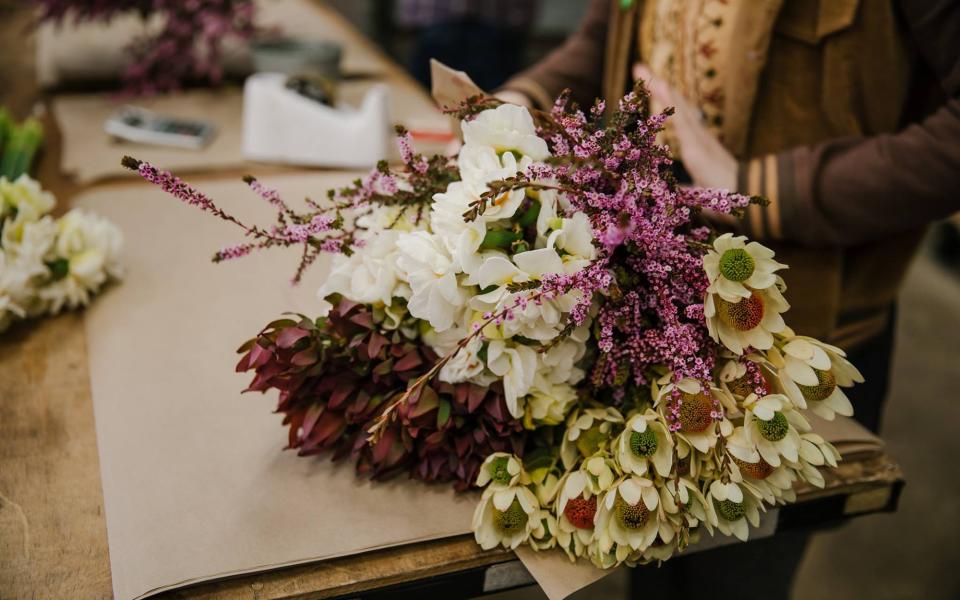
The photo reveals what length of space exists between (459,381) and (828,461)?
34 cm

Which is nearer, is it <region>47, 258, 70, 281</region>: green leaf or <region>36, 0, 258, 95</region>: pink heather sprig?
<region>47, 258, 70, 281</region>: green leaf

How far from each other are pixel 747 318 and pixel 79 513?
0.67 meters

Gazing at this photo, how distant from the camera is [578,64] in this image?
1445 mm

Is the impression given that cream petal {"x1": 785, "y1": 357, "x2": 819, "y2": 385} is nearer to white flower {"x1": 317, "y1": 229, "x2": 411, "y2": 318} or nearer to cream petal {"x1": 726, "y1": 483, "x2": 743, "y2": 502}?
cream petal {"x1": 726, "y1": 483, "x2": 743, "y2": 502}

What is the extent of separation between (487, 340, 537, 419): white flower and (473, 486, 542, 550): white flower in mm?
78

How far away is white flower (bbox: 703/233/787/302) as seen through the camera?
646 millimetres

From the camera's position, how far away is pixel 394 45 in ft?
13.3

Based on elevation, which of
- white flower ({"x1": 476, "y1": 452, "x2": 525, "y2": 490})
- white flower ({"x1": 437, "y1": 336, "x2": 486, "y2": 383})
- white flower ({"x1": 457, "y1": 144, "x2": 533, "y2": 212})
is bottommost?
white flower ({"x1": 476, "y1": 452, "x2": 525, "y2": 490})

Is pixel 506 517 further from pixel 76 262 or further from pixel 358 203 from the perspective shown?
pixel 76 262

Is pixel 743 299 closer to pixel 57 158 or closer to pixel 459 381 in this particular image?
pixel 459 381

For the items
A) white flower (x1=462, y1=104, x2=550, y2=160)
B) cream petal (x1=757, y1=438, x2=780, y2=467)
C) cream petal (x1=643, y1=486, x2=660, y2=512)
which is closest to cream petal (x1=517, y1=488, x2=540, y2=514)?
cream petal (x1=643, y1=486, x2=660, y2=512)

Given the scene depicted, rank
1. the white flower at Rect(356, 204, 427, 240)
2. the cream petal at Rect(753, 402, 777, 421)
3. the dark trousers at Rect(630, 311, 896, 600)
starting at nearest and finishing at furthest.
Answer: the cream petal at Rect(753, 402, 777, 421) → the white flower at Rect(356, 204, 427, 240) → the dark trousers at Rect(630, 311, 896, 600)

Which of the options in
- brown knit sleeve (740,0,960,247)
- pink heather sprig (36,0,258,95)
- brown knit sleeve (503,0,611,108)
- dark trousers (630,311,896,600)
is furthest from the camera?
pink heather sprig (36,0,258,95)

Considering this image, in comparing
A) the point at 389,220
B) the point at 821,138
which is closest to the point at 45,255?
the point at 389,220
